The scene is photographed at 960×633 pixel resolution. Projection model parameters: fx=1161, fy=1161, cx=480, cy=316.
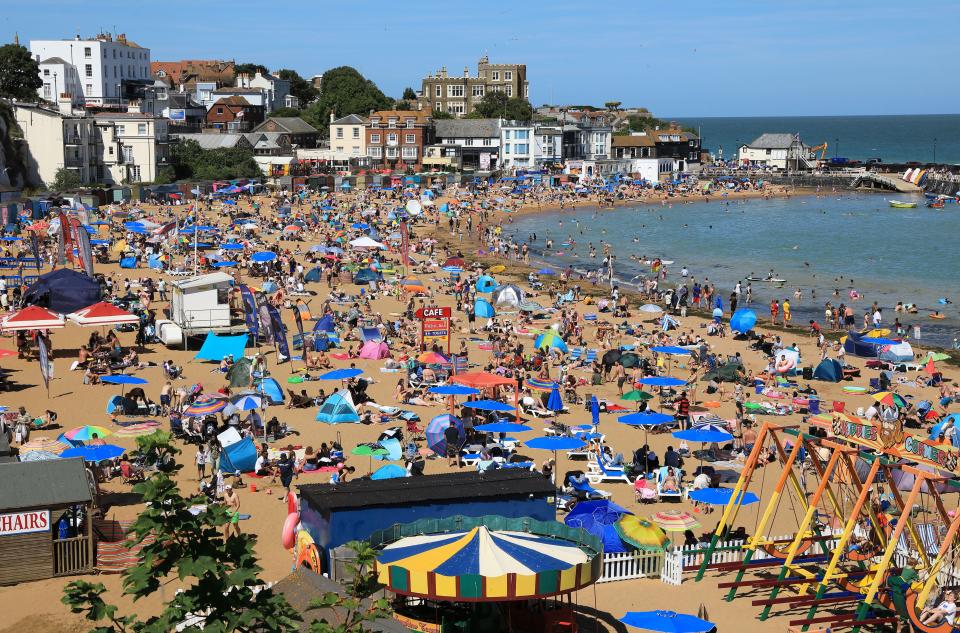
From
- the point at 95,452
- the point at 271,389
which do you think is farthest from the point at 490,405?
the point at 95,452

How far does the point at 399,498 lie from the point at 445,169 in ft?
271

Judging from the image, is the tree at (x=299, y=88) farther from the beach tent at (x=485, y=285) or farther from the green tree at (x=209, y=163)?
the beach tent at (x=485, y=285)

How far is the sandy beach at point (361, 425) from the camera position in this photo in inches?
579

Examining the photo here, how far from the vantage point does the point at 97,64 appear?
4245 inches

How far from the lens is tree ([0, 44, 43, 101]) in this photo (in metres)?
86.8

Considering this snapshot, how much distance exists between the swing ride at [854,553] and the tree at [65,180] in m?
60.7

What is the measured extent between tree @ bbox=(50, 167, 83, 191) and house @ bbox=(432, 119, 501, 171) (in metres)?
35.8

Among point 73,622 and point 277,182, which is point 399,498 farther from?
point 277,182

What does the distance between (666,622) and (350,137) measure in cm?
8449

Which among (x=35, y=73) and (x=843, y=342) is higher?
(x=35, y=73)

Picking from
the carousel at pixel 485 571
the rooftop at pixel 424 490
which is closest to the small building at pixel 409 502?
the rooftop at pixel 424 490

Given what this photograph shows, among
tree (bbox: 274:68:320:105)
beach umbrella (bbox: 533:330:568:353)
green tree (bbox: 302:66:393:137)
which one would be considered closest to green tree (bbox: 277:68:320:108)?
tree (bbox: 274:68:320:105)

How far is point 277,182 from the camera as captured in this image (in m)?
80.3

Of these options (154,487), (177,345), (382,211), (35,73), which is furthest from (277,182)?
(154,487)
